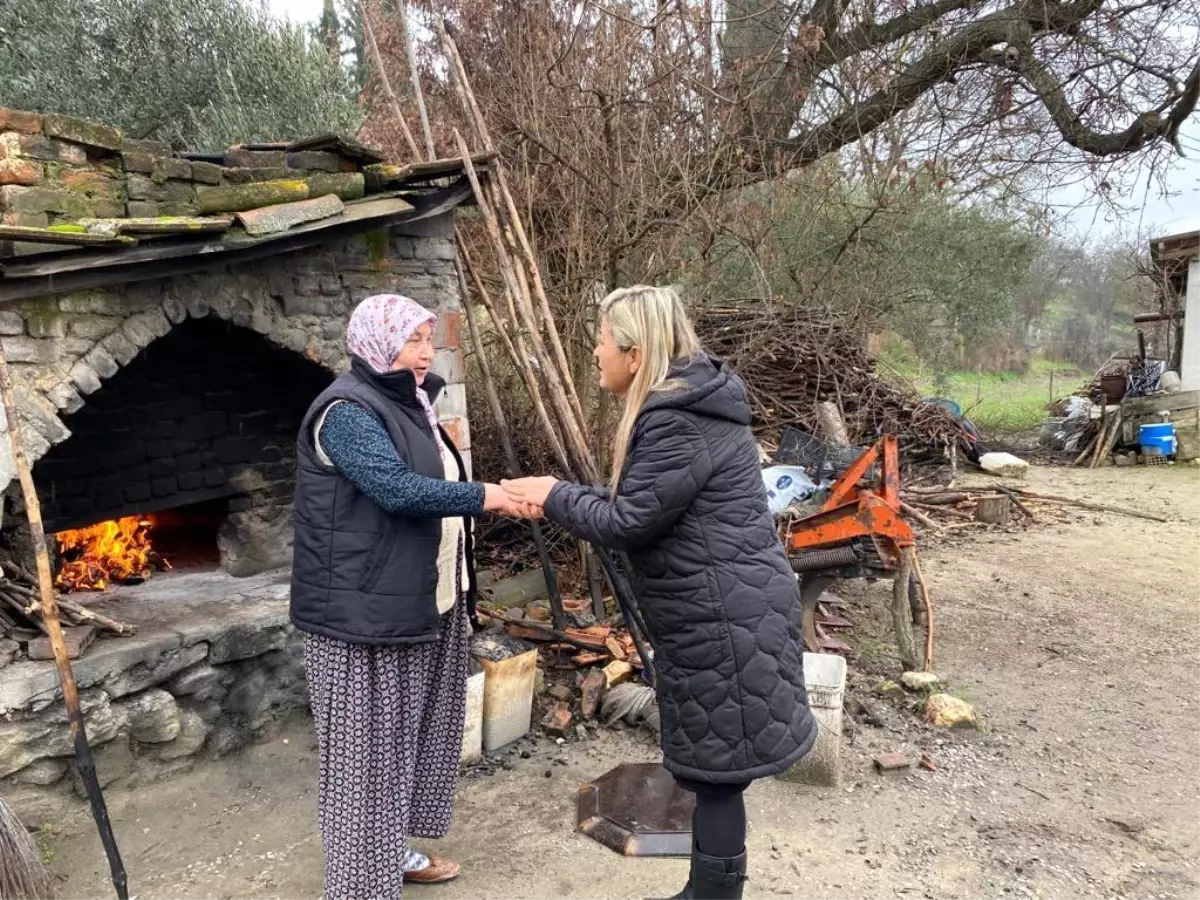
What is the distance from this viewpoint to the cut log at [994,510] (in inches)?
340

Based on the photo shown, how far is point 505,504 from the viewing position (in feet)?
8.44

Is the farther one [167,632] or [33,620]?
[167,632]

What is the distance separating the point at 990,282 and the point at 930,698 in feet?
42.9

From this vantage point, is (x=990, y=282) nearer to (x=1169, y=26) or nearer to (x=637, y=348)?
(x=1169, y=26)

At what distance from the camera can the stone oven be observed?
10.1 ft

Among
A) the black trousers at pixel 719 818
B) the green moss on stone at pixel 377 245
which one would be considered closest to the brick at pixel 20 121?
the green moss on stone at pixel 377 245

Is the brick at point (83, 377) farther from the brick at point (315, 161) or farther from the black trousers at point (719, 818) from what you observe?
the black trousers at point (719, 818)

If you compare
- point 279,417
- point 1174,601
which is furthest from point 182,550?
point 1174,601

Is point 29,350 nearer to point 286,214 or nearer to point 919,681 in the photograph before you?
point 286,214

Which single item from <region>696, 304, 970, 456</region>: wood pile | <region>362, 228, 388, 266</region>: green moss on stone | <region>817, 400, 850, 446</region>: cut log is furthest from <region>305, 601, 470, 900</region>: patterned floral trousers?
<region>696, 304, 970, 456</region>: wood pile

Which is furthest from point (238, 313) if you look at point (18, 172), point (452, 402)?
point (452, 402)

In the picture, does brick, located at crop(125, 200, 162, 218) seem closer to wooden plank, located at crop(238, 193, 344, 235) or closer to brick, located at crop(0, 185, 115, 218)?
brick, located at crop(0, 185, 115, 218)

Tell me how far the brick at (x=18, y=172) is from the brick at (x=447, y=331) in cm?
190

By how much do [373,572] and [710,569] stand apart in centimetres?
96
